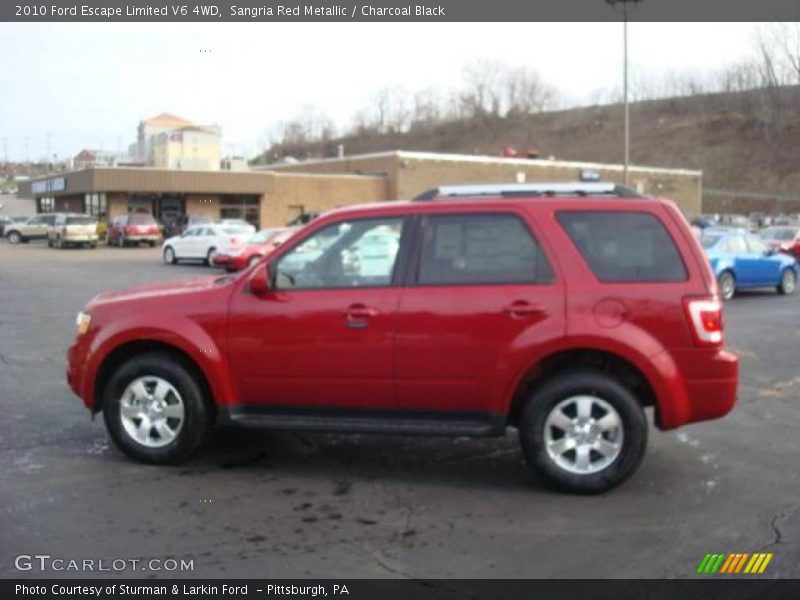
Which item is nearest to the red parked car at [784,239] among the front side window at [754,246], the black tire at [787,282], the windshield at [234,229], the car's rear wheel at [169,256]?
the black tire at [787,282]

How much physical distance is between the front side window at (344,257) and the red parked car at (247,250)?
19.8 m

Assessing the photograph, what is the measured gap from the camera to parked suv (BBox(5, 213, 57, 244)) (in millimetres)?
53156

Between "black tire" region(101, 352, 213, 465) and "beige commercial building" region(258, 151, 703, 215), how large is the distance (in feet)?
148

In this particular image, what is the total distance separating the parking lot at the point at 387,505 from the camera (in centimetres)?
465

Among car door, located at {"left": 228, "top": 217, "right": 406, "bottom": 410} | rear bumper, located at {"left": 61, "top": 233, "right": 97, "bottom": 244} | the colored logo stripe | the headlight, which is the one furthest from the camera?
rear bumper, located at {"left": 61, "top": 233, "right": 97, "bottom": 244}

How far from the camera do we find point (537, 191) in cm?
612

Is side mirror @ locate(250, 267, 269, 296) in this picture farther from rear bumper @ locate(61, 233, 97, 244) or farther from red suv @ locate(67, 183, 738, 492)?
rear bumper @ locate(61, 233, 97, 244)

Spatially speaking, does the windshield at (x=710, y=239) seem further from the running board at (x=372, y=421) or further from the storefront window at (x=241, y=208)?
the storefront window at (x=241, y=208)

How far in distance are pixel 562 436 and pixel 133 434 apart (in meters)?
3.05

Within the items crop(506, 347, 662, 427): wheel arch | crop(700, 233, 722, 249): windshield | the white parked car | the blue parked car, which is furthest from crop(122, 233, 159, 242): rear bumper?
crop(506, 347, 662, 427): wheel arch

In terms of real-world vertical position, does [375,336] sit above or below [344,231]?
below

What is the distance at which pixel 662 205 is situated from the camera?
19.3 ft
